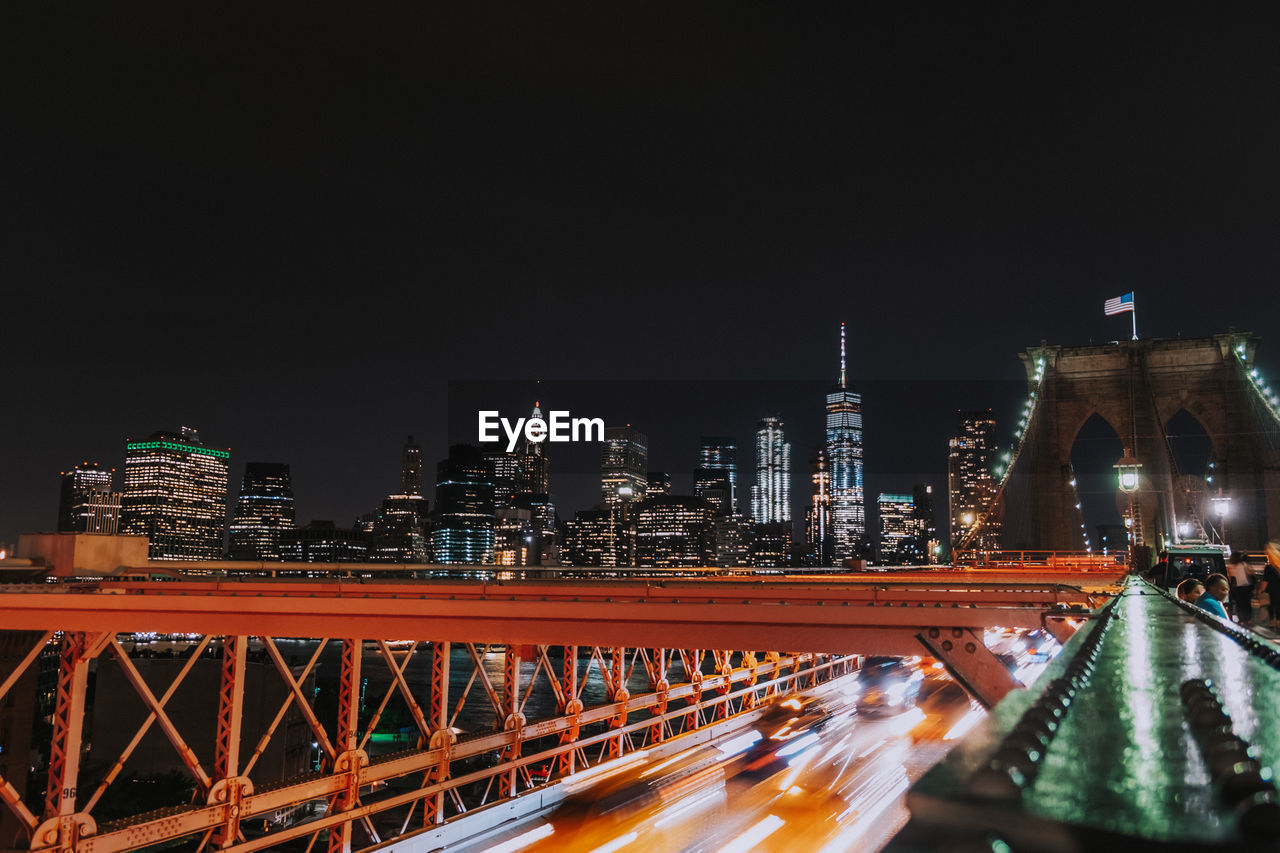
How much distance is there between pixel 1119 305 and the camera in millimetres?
66875

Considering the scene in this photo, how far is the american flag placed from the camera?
217 ft

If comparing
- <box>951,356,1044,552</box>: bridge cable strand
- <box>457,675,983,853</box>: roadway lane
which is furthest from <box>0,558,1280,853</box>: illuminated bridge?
<box>951,356,1044,552</box>: bridge cable strand

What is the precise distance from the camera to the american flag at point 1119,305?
66062 millimetres

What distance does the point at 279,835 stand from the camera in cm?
1026

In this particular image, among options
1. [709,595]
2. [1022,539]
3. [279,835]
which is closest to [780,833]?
[709,595]

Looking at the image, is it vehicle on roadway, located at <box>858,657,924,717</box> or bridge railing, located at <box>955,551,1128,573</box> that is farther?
bridge railing, located at <box>955,551,1128,573</box>

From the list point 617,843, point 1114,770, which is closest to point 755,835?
point 617,843

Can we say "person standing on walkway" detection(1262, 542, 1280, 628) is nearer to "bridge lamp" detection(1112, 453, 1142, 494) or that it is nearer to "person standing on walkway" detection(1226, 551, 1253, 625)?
"person standing on walkway" detection(1226, 551, 1253, 625)

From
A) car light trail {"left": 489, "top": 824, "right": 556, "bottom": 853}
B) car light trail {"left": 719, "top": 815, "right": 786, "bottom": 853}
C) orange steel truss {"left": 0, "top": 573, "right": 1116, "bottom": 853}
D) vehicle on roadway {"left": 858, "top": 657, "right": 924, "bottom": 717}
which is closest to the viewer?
orange steel truss {"left": 0, "top": 573, "right": 1116, "bottom": 853}

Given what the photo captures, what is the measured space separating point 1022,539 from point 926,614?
5916 cm

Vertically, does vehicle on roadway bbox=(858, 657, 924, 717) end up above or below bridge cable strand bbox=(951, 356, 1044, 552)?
A: below

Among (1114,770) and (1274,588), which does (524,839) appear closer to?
(1274,588)

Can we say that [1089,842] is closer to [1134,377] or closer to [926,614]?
[926,614]

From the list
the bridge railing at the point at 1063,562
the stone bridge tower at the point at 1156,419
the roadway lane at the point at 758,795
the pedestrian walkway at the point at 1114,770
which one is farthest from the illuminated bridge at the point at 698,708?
the stone bridge tower at the point at 1156,419
